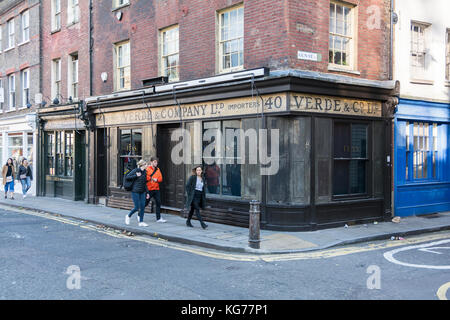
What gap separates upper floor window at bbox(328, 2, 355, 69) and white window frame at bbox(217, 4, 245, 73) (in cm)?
239

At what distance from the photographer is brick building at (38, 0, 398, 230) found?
10.9 m

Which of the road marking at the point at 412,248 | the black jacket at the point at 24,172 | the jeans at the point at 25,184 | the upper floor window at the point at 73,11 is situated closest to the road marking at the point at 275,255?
the road marking at the point at 412,248

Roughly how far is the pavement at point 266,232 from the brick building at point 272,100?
502 mm

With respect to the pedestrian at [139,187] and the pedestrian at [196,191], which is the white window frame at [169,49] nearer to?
the pedestrian at [139,187]

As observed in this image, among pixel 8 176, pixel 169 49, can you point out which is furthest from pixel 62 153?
pixel 169 49

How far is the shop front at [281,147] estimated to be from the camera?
10.9 m

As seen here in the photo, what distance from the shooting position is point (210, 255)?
8641 millimetres

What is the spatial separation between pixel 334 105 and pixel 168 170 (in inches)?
232

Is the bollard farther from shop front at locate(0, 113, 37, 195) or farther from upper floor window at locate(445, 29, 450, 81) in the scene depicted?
shop front at locate(0, 113, 37, 195)

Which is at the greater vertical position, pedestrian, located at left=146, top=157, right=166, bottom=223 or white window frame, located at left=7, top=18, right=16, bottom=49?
white window frame, located at left=7, top=18, right=16, bottom=49

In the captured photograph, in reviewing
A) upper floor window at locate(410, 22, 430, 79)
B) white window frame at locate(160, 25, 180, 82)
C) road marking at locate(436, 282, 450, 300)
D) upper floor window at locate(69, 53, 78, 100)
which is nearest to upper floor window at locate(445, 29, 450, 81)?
upper floor window at locate(410, 22, 430, 79)
